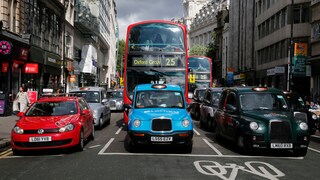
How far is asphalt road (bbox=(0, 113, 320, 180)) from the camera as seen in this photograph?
8109 millimetres

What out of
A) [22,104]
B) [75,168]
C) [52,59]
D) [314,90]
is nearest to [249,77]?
[314,90]

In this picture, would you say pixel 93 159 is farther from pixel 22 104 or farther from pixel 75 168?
pixel 22 104

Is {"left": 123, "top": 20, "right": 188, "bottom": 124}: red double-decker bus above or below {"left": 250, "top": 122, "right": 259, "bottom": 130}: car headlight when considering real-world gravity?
above

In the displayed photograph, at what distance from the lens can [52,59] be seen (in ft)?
115

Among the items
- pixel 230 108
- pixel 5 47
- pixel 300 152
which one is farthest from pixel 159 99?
pixel 5 47

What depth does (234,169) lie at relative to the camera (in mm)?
8844

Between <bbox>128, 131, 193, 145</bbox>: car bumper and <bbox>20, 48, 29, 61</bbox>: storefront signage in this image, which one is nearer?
<bbox>128, 131, 193, 145</bbox>: car bumper

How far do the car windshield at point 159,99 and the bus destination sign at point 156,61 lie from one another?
5026 mm

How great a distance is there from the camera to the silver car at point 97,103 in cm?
1740

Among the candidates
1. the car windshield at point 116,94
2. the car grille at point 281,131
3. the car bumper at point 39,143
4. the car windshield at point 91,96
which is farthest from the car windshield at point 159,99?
the car windshield at point 116,94

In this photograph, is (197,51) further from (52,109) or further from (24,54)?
(52,109)

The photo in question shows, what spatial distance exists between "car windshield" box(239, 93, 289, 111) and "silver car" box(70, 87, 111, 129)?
7337 millimetres

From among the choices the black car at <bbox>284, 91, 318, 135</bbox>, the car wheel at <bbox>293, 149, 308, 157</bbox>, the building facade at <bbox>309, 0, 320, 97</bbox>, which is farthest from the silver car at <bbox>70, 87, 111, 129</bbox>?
the building facade at <bbox>309, 0, 320, 97</bbox>

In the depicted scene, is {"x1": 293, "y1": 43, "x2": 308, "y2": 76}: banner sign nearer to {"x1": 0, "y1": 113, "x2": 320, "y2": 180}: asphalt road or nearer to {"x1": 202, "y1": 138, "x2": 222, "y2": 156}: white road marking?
{"x1": 202, "y1": 138, "x2": 222, "y2": 156}: white road marking
